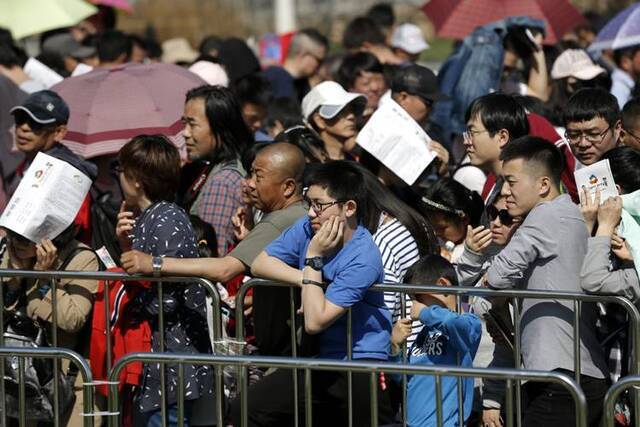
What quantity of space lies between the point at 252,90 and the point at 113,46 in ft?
7.02

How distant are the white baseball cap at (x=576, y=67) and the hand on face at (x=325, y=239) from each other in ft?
14.5

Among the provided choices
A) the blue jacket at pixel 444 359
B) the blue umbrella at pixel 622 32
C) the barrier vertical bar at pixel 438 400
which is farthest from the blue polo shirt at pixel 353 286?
the blue umbrella at pixel 622 32

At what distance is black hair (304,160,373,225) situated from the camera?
6.76 m

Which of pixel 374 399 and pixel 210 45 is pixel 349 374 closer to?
pixel 374 399

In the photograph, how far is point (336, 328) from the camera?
680 cm

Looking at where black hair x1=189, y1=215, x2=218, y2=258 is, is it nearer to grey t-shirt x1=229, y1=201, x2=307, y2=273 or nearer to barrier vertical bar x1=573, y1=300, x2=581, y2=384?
grey t-shirt x1=229, y1=201, x2=307, y2=273

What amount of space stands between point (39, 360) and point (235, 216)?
Result: 1423 millimetres

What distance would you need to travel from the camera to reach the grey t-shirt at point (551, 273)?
6.67 metres

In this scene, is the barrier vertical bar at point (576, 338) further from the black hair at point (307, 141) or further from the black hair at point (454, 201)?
the black hair at point (307, 141)

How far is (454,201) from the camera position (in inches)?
316

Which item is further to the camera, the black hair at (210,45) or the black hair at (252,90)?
the black hair at (210,45)

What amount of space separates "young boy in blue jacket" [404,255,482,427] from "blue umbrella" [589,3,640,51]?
5180 mm

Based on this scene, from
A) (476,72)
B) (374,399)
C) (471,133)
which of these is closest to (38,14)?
(476,72)

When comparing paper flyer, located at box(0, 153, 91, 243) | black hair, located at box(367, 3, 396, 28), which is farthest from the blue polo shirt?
black hair, located at box(367, 3, 396, 28)
